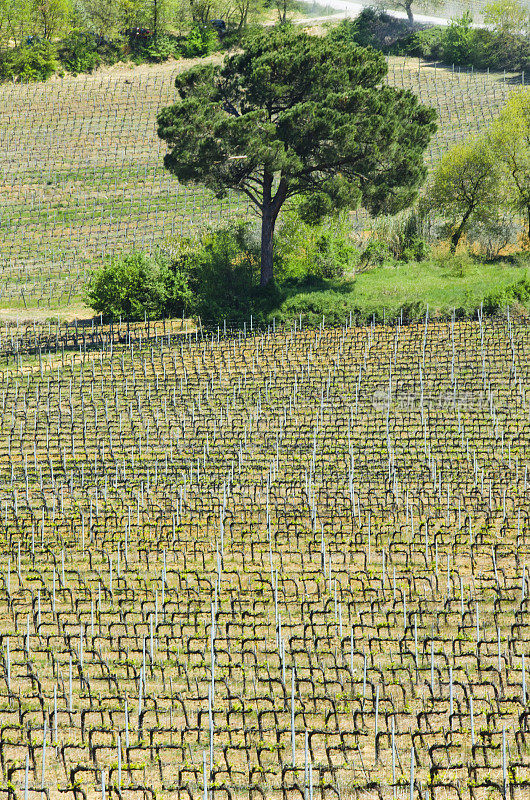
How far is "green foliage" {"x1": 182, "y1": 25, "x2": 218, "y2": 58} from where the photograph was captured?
96.8 meters

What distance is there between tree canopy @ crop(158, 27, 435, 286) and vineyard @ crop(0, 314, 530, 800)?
9948 millimetres

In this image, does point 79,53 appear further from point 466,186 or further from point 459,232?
point 459,232

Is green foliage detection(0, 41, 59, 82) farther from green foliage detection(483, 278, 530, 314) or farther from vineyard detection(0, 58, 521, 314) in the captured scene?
green foliage detection(483, 278, 530, 314)

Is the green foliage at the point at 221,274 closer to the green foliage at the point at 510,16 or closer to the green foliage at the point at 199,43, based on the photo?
the green foliage at the point at 199,43

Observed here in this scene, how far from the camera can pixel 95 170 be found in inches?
2921

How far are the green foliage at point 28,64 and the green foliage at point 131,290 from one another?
171 ft

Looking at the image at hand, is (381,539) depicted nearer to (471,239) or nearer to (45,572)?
(45,572)

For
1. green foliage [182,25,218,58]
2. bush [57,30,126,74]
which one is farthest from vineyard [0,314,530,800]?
green foliage [182,25,218,58]

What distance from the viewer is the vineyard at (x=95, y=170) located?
59969mm

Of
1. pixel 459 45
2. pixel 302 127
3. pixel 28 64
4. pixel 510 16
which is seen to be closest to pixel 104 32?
pixel 28 64

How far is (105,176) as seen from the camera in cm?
Result: 7312

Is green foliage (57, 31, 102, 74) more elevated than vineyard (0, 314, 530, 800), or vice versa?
green foliage (57, 31, 102, 74)

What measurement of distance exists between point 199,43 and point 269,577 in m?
85.6

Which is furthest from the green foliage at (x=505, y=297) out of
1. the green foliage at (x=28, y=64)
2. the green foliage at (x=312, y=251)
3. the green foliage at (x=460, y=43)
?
the green foliage at (x=28, y=64)
